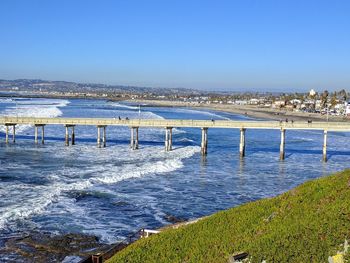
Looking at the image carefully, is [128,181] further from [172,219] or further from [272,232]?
[272,232]

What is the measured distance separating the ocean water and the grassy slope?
282 inches

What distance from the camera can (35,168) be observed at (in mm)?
38750

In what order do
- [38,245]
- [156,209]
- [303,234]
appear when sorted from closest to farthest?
[303,234], [38,245], [156,209]

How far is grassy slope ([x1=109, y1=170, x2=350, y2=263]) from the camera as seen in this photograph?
39.0 feet

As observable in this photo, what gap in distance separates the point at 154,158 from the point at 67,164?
28.5ft

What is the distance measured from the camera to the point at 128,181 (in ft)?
113

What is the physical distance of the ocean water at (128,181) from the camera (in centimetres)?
2434

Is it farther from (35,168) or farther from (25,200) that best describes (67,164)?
(25,200)

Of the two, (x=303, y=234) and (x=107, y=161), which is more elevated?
(x=303, y=234)

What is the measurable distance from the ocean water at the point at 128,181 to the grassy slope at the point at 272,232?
23.5 feet

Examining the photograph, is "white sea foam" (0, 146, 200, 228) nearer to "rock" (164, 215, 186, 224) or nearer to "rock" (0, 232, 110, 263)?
"rock" (0, 232, 110, 263)

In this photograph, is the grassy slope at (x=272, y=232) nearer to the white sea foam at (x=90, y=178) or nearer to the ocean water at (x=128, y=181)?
the ocean water at (x=128, y=181)

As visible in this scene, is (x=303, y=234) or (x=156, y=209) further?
(x=156, y=209)

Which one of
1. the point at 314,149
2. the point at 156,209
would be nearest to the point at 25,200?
the point at 156,209
